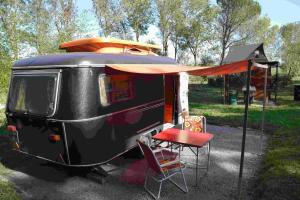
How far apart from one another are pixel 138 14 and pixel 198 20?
805 centimetres

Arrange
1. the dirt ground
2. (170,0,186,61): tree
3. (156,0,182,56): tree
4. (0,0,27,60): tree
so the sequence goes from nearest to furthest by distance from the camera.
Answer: the dirt ground, (0,0,27,60): tree, (156,0,182,56): tree, (170,0,186,61): tree

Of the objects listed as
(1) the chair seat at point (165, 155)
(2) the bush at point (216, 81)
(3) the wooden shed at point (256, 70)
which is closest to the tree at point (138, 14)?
(2) the bush at point (216, 81)

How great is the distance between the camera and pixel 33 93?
18.1 ft

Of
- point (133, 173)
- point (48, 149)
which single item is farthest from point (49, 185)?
point (133, 173)

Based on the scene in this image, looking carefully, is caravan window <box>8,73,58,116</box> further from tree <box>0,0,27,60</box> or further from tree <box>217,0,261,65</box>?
tree <box>217,0,261,65</box>

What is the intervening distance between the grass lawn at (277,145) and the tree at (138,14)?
20920 mm

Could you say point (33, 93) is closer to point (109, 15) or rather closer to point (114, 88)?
point (114, 88)

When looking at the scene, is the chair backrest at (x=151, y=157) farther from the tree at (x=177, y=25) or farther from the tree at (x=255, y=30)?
the tree at (x=255, y=30)

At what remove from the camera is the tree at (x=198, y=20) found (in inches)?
1357

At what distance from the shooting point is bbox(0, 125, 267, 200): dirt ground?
5.15 meters

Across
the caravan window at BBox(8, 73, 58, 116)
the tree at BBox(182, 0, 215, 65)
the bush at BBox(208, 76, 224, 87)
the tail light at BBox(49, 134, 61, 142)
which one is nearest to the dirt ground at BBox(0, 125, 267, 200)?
the tail light at BBox(49, 134, 61, 142)

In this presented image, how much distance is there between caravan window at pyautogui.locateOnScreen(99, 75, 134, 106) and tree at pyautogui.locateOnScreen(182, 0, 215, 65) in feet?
100

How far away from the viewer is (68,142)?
5.01 metres

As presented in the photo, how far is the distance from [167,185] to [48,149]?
2507 mm
